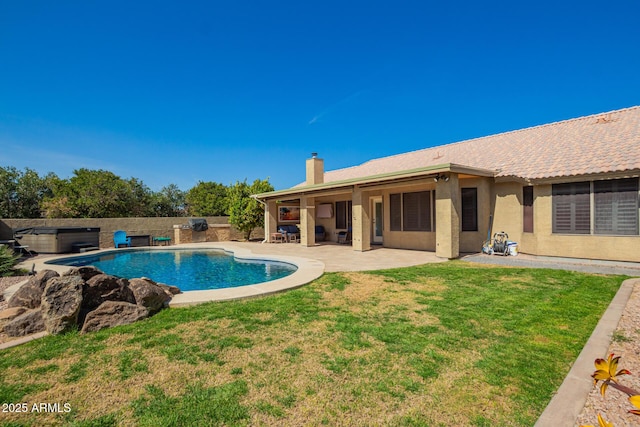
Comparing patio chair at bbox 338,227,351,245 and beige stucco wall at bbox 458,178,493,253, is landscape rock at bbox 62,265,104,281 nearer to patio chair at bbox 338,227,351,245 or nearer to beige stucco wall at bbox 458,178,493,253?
beige stucco wall at bbox 458,178,493,253

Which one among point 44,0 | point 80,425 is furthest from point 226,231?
point 80,425

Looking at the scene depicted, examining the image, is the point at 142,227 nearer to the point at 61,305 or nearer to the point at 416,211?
the point at 416,211

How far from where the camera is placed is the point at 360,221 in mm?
15898

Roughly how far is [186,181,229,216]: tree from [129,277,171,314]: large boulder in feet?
122

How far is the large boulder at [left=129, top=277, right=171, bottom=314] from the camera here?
6189 millimetres

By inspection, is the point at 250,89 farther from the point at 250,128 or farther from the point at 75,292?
the point at 75,292

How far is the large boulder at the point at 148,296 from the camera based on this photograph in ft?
20.3

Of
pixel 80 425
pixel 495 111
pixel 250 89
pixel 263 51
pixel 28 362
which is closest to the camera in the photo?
pixel 80 425

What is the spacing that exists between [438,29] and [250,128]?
19773 millimetres

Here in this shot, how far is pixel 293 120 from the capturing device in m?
32.0

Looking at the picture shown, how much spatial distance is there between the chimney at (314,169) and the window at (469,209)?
32.8 feet

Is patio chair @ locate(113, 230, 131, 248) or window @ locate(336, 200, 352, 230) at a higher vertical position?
window @ locate(336, 200, 352, 230)

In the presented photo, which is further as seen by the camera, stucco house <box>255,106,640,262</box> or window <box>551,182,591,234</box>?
window <box>551,182,591,234</box>

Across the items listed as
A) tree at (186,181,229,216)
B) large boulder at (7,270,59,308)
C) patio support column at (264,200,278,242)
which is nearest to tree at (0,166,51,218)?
tree at (186,181,229,216)
